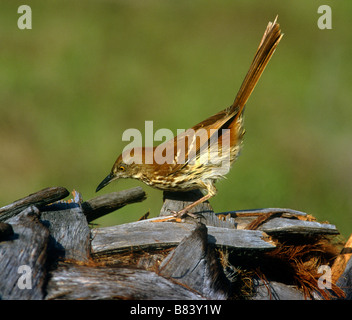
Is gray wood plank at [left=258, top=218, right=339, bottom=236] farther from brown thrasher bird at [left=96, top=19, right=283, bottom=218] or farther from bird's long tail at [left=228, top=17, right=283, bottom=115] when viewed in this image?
bird's long tail at [left=228, top=17, right=283, bottom=115]

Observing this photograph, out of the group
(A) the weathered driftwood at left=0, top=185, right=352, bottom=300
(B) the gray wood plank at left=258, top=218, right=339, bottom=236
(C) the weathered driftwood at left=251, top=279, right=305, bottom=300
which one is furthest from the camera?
(B) the gray wood plank at left=258, top=218, right=339, bottom=236

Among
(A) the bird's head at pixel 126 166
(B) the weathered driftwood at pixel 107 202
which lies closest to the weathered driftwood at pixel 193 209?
(B) the weathered driftwood at pixel 107 202

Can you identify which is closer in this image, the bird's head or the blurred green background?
the bird's head

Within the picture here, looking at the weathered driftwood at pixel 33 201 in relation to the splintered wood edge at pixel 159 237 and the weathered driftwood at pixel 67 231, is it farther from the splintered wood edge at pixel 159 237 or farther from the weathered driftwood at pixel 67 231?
the splintered wood edge at pixel 159 237

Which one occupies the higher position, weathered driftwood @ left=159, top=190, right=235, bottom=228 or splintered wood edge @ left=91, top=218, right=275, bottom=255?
weathered driftwood @ left=159, top=190, right=235, bottom=228

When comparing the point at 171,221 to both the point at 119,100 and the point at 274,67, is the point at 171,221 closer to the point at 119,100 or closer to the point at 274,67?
the point at 119,100

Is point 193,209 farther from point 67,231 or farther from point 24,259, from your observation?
point 24,259

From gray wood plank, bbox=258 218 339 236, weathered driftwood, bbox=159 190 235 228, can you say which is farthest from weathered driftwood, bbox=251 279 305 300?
weathered driftwood, bbox=159 190 235 228

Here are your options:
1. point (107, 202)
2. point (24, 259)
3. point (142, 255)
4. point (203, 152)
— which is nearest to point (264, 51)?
point (203, 152)
